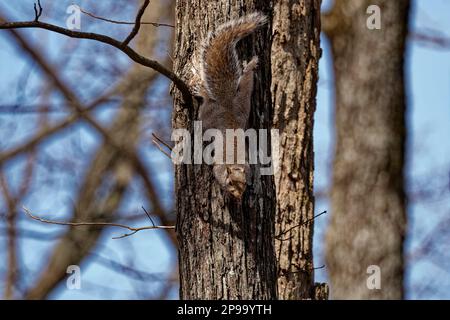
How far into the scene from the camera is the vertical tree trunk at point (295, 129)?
403 centimetres

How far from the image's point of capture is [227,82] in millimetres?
3061

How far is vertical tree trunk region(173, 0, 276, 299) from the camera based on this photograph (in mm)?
2824

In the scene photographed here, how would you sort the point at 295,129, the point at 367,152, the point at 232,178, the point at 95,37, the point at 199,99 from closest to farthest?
the point at 95,37, the point at 232,178, the point at 199,99, the point at 295,129, the point at 367,152

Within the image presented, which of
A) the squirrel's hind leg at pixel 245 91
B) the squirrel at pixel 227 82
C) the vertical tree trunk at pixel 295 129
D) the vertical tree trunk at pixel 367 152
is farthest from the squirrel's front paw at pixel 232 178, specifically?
the vertical tree trunk at pixel 367 152

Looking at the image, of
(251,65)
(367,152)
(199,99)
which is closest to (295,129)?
(251,65)

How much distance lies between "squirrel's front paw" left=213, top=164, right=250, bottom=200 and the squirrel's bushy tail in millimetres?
294

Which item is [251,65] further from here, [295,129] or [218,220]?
[295,129]

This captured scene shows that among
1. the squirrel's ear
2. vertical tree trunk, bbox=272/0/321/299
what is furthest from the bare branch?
vertical tree trunk, bbox=272/0/321/299

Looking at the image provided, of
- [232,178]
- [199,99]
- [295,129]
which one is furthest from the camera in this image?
[295,129]

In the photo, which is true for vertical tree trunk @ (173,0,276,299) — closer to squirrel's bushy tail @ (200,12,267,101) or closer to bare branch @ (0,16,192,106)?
squirrel's bushy tail @ (200,12,267,101)

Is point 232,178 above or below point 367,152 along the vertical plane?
below

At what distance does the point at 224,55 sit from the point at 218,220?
68cm

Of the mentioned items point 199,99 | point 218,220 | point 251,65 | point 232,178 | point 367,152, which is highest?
point 367,152

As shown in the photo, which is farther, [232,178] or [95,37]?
[232,178]
